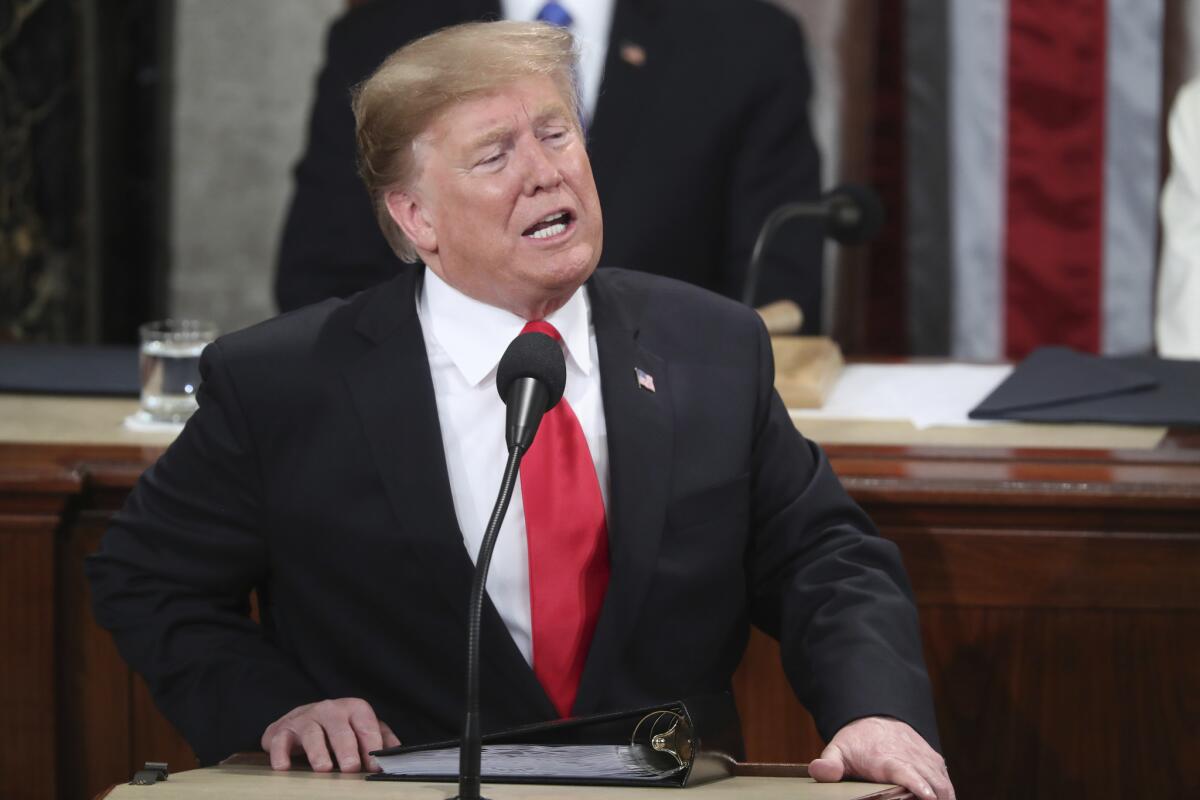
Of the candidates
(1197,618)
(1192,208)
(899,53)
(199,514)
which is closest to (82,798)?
(199,514)

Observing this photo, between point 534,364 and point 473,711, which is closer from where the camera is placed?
point 473,711

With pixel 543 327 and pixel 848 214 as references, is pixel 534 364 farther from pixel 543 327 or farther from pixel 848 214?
pixel 848 214

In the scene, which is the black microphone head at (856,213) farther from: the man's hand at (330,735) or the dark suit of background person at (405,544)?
the man's hand at (330,735)

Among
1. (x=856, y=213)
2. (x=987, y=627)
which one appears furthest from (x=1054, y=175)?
(x=987, y=627)

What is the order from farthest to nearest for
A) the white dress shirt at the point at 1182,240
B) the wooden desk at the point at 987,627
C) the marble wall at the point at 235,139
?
the marble wall at the point at 235,139
the white dress shirt at the point at 1182,240
the wooden desk at the point at 987,627

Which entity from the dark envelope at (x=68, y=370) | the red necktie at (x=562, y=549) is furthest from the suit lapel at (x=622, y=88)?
the red necktie at (x=562, y=549)

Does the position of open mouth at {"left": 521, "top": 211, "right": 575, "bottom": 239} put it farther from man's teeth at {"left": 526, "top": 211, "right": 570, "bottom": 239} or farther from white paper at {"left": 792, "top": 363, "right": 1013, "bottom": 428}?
white paper at {"left": 792, "top": 363, "right": 1013, "bottom": 428}

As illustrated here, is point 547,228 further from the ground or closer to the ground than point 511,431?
further from the ground

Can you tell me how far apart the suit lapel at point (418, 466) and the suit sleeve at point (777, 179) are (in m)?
1.41

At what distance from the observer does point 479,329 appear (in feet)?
5.45

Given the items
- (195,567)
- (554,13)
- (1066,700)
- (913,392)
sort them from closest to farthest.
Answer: (195,567) → (1066,700) → (913,392) → (554,13)

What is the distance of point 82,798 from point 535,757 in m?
0.91

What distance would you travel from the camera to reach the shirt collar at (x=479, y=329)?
1.66 metres

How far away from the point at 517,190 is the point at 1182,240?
1.79 meters
